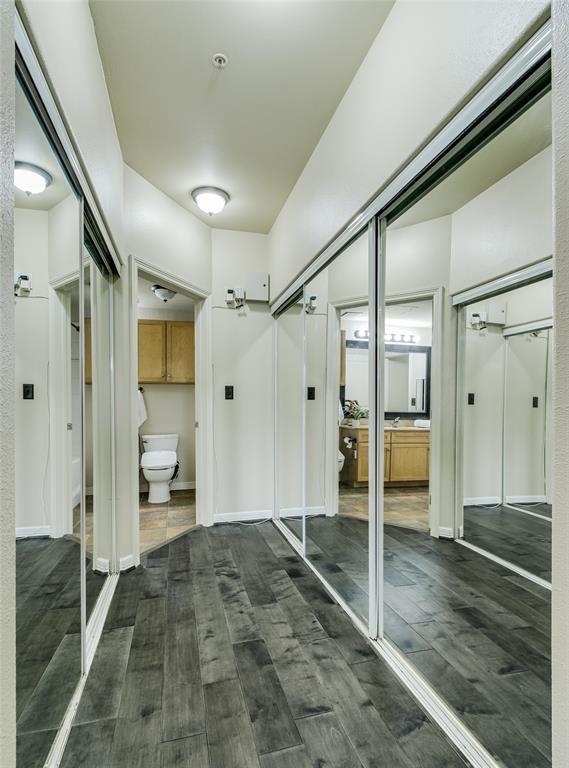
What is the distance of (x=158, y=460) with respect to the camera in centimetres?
454

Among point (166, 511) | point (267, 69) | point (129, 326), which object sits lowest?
point (166, 511)

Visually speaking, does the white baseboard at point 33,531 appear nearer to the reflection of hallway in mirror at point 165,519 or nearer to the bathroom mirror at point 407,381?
the bathroom mirror at point 407,381

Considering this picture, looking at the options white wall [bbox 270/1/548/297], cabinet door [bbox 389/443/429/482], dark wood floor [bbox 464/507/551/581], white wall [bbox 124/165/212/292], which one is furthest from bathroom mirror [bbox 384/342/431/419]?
white wall [bbox 124/165/212/292]

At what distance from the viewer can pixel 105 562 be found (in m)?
2.52

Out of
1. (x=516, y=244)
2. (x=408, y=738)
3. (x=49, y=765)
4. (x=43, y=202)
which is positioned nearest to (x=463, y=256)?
(x=516, y=244)

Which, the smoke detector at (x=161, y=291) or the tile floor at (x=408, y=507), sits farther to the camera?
the smoke detector at (x=161, y=291)

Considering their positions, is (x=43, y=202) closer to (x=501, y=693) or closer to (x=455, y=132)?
(x=455, y=132)

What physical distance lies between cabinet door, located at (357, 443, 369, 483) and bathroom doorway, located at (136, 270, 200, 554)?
257 cm

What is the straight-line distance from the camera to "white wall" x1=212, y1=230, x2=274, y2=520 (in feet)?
12.3

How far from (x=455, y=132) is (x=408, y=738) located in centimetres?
206

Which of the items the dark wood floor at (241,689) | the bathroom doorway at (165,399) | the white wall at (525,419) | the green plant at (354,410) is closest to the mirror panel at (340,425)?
the green plant at (354,410)

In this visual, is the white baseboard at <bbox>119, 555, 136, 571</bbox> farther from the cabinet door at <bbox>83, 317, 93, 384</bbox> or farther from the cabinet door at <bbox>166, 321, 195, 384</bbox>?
the cabinet door at <bbox>166, 321, 195, 384</bbox>

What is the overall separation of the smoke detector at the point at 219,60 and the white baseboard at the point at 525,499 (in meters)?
2.29

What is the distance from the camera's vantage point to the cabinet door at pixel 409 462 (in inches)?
74.2
